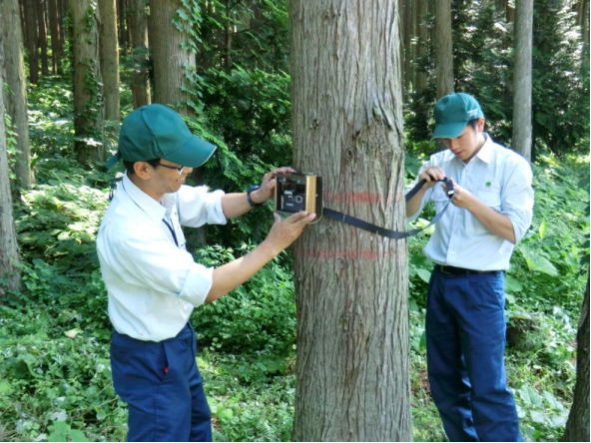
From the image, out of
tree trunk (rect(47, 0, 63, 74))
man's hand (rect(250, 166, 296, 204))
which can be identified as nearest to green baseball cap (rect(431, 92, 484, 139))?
man's hand (rect(250, 166, 296, 204))

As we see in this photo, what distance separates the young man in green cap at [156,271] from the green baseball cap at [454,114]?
3.64 ft

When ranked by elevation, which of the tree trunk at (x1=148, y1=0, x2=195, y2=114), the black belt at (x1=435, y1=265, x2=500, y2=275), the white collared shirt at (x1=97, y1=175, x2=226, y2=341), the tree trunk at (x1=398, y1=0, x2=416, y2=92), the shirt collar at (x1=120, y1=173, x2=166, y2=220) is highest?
the tree trunk at (x1=398, y1=0, x2=416, y2=92)

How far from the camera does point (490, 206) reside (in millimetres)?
3654

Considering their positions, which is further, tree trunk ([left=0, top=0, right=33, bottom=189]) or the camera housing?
tree trunk ([left=0, top=0, right=33, bottom=189])

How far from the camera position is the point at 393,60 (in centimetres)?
290

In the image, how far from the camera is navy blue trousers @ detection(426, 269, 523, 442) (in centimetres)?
364

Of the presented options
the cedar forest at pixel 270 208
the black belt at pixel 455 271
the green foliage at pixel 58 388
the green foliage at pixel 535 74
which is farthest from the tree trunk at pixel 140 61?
the green foliage at pixel 535 74

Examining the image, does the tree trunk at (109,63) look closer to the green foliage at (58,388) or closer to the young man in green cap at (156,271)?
the green foliage at (58,388)

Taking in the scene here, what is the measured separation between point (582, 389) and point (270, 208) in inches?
172

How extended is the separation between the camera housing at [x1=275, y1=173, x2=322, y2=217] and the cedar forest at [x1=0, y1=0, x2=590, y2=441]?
12 centimetres

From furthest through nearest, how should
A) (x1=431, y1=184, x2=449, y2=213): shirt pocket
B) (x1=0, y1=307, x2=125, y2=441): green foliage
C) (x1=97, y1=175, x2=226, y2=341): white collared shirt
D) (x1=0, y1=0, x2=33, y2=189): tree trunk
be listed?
(x1=0, y1=0, x2=33, y2=189): tree trunk
(x1=0, y1=307, x2=125, y2=441): green foliage
(x1=431, y1=184, x2=449, y2=213): shirt pocket
(x1=97, y1=175, x2=226, y2=341): white collared shirt

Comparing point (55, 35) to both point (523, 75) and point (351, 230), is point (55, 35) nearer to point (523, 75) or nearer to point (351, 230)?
point (523, 75)

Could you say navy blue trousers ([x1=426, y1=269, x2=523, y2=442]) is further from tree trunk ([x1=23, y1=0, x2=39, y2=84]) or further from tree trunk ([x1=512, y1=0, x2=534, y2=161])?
tree trunk ([x1=23, y1=0, x2=39, y2=84])

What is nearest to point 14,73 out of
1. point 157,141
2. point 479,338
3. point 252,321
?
point 252,321
